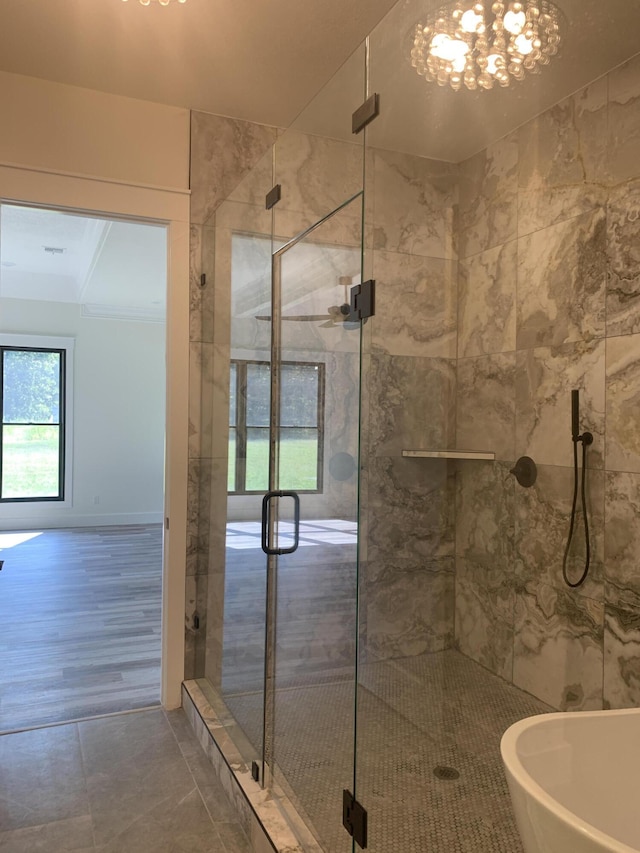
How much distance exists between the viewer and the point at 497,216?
1.50 m

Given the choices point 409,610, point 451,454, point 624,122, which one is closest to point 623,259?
point 624,122

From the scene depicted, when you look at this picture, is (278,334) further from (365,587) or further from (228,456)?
(365,587)

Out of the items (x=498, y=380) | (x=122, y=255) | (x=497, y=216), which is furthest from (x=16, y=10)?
(x=122, y=255)

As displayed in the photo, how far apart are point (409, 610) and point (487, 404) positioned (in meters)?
0.59

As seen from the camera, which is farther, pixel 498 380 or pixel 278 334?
pixel 278 334

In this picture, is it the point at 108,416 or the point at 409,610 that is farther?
the point at 108,416

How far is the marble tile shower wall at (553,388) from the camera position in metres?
1.22

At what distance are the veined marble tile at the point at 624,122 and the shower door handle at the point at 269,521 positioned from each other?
51.2 inches

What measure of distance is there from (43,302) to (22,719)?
6.66 meters

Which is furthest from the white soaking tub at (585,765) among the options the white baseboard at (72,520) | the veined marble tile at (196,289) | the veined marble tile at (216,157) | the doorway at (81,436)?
the white baseboard at (72,520)

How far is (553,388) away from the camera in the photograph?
137cm

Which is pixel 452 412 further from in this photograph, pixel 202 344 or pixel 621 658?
pixel 202 344

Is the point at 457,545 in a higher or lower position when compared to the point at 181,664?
higher

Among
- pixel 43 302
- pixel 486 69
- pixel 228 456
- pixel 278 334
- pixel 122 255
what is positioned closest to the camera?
pixel 486 69
